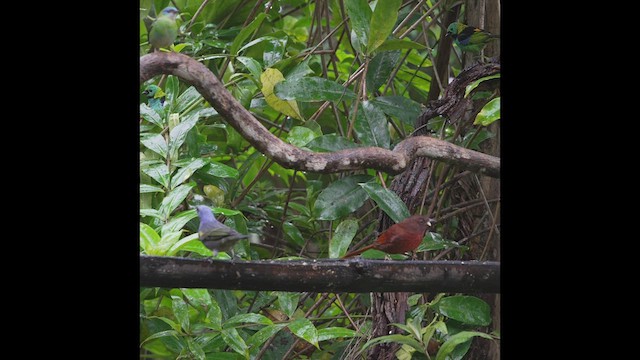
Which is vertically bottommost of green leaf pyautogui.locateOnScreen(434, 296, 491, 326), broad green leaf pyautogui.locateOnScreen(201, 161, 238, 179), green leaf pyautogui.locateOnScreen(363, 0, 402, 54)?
green leaf pyautogui.locateOnScreen(434, 296, 491, 326)

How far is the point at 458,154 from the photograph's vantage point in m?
1.46

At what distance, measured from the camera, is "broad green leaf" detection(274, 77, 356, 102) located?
1773 mm

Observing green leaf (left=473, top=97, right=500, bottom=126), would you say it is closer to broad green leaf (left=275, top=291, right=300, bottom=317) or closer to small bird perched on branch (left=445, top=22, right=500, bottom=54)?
small bird perched on branch (left=445, top=22, right=500, bottom=54)

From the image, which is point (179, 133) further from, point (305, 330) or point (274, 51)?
point (305, 330)

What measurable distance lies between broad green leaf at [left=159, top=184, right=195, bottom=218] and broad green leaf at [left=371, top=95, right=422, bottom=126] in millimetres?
507

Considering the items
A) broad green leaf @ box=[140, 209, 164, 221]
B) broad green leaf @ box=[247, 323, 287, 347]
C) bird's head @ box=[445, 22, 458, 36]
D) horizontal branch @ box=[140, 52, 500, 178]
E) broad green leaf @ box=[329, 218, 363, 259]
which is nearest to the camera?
horizontal branch @ box=[140, 52, 500, 178]

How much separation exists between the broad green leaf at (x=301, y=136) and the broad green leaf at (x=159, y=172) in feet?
0.97

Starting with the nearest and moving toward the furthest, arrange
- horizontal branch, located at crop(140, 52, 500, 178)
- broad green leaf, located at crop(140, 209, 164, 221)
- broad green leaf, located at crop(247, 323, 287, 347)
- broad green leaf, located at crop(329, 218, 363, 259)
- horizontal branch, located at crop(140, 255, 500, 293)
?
horizontal branch, located at crop(140, 255, 500, 293) → horizontal branch, located at crop(140, 52, 500, 178) → broad green leaf, located at crop(140, 209, 164, 221) → broad green leaf, located at crop(247, 323, 287, 347) → broad green leaf, located at crop(329, 218, 363, 259)

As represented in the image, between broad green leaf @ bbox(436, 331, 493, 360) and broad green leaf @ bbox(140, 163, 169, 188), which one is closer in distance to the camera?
broad green leaf @ bbox(436, 331, 493, 360)

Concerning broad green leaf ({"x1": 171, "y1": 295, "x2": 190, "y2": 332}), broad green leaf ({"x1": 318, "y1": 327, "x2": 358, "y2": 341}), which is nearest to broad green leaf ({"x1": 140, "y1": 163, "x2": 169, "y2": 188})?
broad green leaf ({"x1": 171, "y1": 295, "x2": 190, "y2": 332})
